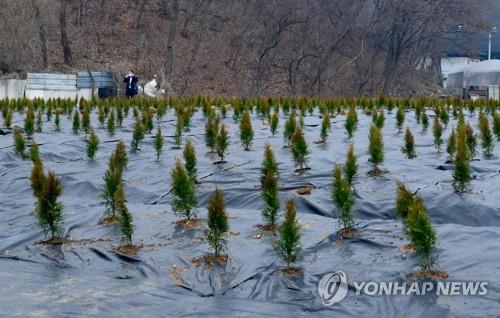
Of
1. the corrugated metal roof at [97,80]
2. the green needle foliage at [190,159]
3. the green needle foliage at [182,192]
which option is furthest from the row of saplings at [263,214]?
the corrugated metal roof at [97,80]

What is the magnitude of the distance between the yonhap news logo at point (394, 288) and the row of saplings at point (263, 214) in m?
0.15

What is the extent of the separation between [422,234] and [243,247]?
141 centimetres

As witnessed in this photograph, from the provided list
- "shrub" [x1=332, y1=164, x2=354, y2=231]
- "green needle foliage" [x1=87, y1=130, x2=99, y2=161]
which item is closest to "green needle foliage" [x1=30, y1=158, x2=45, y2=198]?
"shrub" [x1=332, y1=164, x2=354, y2=231]

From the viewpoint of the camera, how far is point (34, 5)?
96.6 feet

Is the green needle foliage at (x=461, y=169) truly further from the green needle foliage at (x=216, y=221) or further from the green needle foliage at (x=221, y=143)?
the green needle foliage at (x=221, y=143)

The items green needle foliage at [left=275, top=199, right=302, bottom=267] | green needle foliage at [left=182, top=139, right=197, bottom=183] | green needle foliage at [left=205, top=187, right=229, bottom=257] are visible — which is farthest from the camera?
green needle foliage at [left=182, top=139, right=197, bottom=183]

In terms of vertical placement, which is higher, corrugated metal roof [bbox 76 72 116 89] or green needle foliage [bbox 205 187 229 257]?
corrugated metal roof [bbox 76 72 116 89]

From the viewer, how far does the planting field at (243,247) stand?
13.9 feet

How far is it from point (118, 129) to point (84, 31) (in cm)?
2578

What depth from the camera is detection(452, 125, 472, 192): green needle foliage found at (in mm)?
6047

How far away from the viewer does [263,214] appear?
550 cm

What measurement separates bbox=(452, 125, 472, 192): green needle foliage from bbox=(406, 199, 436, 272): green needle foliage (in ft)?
5.81

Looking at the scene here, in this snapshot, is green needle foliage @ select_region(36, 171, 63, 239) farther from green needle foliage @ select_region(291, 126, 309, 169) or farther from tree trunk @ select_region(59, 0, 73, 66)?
tree trunk @ select_region(59, 0, 73, 66)

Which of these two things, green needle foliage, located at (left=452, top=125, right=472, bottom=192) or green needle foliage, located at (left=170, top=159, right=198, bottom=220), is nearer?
green needle foliage, located at (left=170, top=159, right=198, bottom=220)
